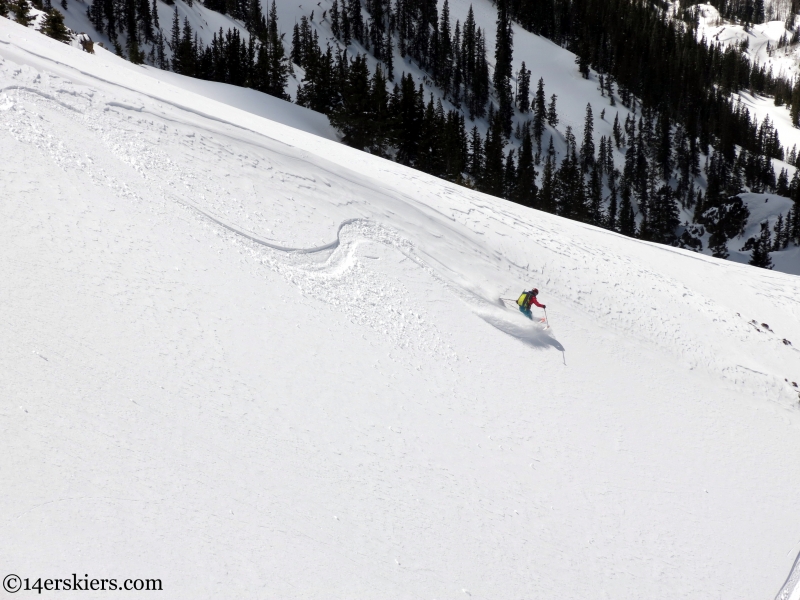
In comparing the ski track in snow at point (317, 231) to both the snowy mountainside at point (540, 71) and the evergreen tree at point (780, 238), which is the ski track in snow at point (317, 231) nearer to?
the snowy mountainside at point (540, 71)

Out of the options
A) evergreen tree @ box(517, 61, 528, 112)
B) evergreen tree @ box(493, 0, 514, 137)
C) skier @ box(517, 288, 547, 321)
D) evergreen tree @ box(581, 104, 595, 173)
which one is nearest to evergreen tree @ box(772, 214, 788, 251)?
evergreen tree @ box(581, 104, 595, 173)

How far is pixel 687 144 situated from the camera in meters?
99.6

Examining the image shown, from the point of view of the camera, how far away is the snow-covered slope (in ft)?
22.1

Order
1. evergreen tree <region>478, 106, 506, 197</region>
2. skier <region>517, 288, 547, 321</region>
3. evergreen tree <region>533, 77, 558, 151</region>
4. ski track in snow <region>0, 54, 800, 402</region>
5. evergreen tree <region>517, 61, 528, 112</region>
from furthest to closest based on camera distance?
evergreen tree <region>517, 61, 528, 112</region>
evergreen tree <region>533, 77, 558, 151</region>
evergreen tree <region>478, 106, 506, 197</region>
skier <region>517, 288, 547, 321</region>
ski track in snow <region>0, 54, 800, 402</region>

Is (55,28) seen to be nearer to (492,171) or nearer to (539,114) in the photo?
(492,171)

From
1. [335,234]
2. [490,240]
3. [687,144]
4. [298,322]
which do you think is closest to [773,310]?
[490,240]

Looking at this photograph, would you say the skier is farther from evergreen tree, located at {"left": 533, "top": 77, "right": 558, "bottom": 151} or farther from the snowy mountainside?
evergreen tree, located at {"left": 533, "top": 77, "right": 558, "bottom": 151}

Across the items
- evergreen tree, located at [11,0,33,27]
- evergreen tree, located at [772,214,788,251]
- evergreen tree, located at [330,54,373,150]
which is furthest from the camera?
evergreen tree, located at [772,214,788,251]

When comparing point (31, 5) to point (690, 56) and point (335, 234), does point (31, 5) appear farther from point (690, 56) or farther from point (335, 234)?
point (690, 56)

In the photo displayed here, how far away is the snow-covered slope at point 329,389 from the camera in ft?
22.1

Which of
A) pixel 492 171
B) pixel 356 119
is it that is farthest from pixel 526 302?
pixel 492 171

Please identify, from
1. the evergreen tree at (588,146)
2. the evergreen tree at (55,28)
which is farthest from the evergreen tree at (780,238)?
the evergreen tree at (55,28)

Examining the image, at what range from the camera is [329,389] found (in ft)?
31.7

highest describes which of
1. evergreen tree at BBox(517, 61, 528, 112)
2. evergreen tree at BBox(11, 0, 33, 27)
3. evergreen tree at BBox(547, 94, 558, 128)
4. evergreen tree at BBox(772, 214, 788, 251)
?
evergreen tree at BBox(11, 0, 33, 27)
